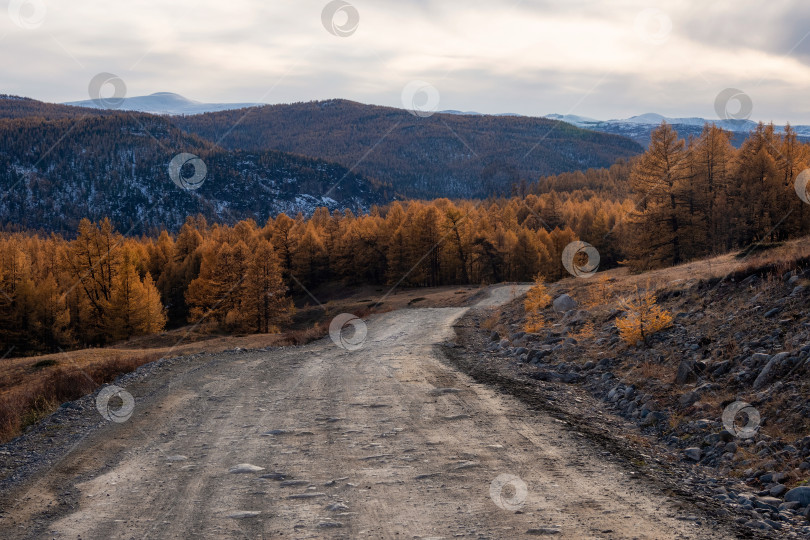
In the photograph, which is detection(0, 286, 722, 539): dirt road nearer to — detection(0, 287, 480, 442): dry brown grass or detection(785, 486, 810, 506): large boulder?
detection(785, 486, 810, 506): large boulder

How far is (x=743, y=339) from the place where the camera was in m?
11.6

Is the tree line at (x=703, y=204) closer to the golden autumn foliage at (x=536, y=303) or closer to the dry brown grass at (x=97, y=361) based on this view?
the dry brown grass at (x=97, y=361)

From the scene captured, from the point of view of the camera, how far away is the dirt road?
6.43 m

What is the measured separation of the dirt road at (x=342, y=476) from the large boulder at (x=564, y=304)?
10.1 meters

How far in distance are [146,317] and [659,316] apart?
50727mm

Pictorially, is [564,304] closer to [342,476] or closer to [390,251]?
[342,476]

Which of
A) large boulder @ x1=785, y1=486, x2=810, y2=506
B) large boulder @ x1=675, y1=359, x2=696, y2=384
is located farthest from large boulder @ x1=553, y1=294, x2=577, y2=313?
large boulder @ x1=785, y1=486, x2=810, y2=506

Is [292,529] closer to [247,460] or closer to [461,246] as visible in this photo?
[247,460]

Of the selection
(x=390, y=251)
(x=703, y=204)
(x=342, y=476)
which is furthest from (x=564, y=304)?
(x=390, y=251)

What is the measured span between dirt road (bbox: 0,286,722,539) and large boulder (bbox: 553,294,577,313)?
1014 cm

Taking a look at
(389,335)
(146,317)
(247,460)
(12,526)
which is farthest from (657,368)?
(146,317)

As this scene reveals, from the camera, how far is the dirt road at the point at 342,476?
6.43 meters

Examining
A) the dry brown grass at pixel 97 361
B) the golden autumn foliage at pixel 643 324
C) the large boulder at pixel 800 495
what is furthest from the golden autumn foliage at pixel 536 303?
the large boulder at pixel 800 495

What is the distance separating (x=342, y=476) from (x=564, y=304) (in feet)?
54.8
